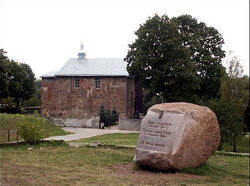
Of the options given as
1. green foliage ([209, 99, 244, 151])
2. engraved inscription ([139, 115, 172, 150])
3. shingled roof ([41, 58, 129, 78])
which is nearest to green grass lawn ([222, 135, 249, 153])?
green foliage ([209, 99, 244, 151])

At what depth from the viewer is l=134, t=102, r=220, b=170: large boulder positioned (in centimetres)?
865

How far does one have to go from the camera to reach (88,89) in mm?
37969

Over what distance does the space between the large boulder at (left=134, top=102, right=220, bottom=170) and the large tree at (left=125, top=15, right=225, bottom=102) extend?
16670 mm

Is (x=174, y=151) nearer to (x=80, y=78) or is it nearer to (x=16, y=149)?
(x=16, y=149)

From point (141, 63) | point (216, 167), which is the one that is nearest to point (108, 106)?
point (141, 63)

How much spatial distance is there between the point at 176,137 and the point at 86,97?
3005 cm

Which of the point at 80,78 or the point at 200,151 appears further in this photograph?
the point at 80,78

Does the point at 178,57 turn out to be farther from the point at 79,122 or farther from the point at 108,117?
the point at 79,122

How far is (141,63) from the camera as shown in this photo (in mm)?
27266

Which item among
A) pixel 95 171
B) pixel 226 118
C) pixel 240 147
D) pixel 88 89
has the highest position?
pixel 88 89

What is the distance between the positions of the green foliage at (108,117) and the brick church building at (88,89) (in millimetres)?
937

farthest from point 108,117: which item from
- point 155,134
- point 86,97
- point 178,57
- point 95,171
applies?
point 95,171

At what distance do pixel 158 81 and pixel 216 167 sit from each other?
17.6 metres

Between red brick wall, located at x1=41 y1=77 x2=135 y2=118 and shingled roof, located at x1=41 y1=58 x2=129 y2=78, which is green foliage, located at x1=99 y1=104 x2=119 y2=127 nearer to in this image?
red brick wall, located at x1=41 y1=77 x2=135 y2=118
